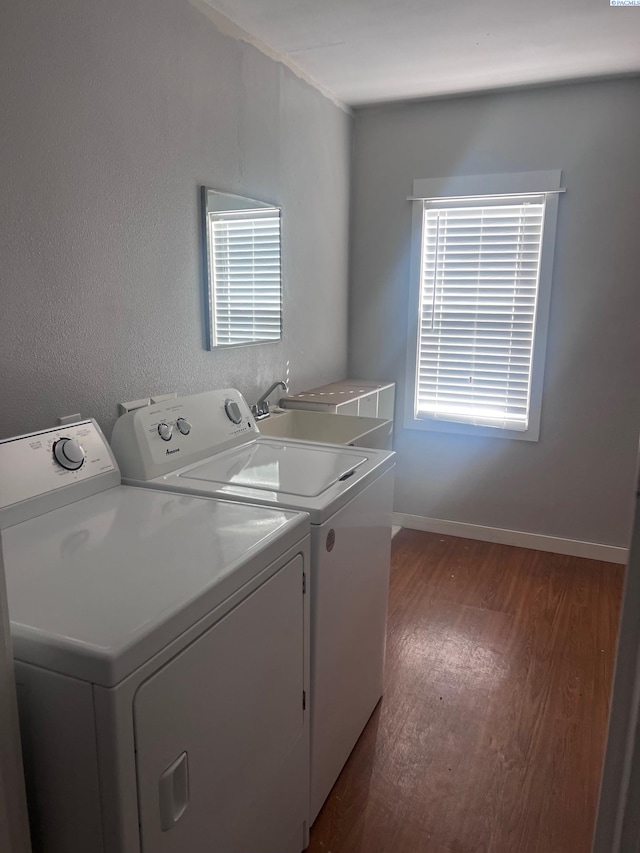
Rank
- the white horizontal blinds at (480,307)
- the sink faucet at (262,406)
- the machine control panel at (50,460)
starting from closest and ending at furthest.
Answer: the machine control panel at (50,460) → the sink faucet at (262,406) → the white horizontal blinds at (480,307)

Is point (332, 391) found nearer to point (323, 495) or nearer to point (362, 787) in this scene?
point (323, 495)

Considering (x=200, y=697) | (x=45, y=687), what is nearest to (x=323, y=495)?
(x=200, y=697)

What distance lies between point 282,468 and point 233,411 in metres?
0.41

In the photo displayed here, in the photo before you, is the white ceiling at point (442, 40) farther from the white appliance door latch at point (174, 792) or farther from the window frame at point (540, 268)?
the white appliance door latch at point (174, 792)

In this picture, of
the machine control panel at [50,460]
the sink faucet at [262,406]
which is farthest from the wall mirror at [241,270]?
the machine control panel at [50,460]

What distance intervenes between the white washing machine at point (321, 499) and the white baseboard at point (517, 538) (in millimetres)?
1628

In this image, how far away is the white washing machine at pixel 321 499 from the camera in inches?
60.5

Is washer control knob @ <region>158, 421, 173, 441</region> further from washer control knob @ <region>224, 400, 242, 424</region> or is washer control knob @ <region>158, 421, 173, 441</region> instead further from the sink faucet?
the sink faucet

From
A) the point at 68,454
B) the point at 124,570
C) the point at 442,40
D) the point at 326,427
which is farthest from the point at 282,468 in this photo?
the point at 442,40

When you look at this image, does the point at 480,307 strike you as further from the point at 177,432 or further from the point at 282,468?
the point at 177,432

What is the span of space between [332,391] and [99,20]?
188 centimetres

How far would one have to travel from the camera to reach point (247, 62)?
240cm

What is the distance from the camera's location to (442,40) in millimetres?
2457

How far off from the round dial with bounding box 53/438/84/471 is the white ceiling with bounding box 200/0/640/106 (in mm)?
1684
